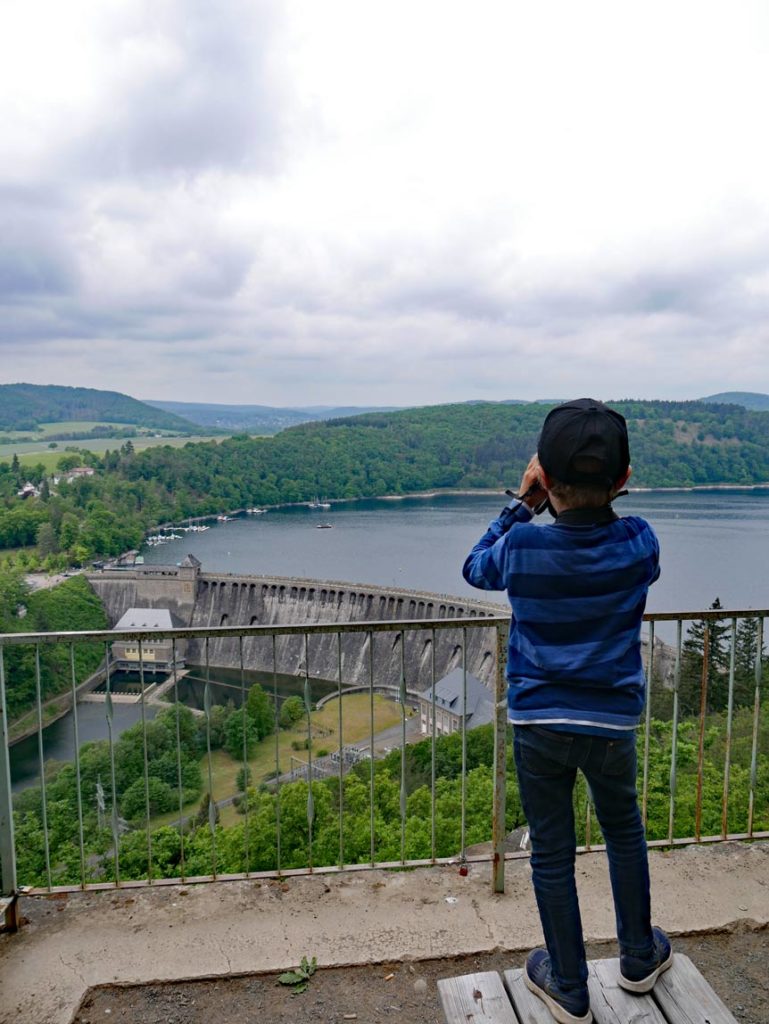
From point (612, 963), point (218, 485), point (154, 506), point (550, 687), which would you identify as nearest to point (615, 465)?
point (550, 687)

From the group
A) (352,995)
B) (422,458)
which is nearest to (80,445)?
(422,458)

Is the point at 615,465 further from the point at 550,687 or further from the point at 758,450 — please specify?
the point at 758,450

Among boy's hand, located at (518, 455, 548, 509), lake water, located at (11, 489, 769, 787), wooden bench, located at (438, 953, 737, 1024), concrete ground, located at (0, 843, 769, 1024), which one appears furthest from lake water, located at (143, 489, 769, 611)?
boy's hand, located at (518, 455, 548, 509)

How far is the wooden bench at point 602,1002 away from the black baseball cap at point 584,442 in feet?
4.04

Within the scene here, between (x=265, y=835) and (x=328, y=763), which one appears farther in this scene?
(x=328, y=763)

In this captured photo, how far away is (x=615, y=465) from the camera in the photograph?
1.82m

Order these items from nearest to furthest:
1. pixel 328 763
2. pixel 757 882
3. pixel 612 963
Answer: pixel 612 963 → pixel 757 882 → pixel 328 763

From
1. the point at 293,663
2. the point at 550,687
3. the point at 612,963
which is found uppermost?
the point at 550,687

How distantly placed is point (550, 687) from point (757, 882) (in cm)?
185

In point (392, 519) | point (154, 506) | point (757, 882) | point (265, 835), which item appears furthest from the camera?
point (154, 506)

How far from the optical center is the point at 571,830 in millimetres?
1967

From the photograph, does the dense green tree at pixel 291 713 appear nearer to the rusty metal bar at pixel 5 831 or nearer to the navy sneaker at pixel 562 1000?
the rusty metal bar at pixel 5 831

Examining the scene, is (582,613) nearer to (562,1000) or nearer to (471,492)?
(562,1000)

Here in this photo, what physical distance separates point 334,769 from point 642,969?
25796mm
